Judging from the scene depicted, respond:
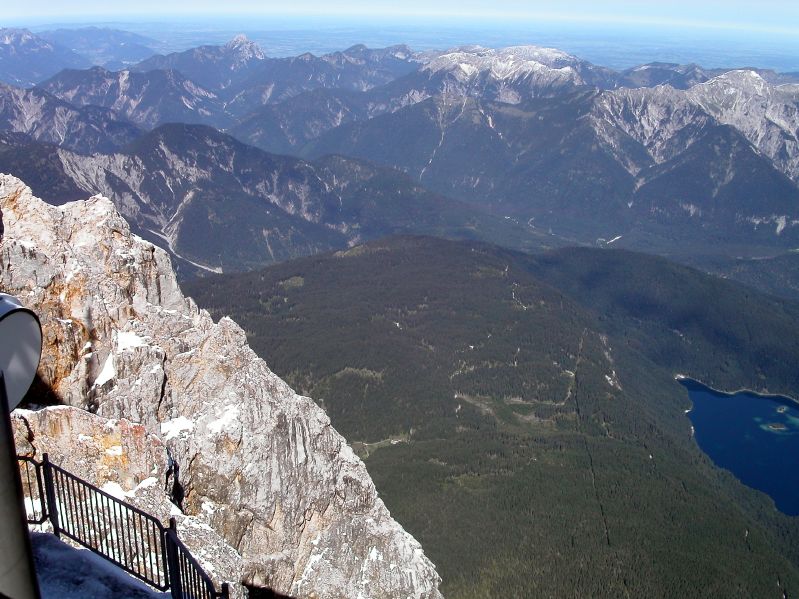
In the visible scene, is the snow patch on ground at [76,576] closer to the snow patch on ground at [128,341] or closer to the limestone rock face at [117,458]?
the limestone rock face at [117,458]

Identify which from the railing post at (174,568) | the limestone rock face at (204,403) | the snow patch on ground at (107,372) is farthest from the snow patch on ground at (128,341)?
the railing post at (174,568)

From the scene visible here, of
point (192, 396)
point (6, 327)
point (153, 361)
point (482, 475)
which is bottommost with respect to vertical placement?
point (482, 475)

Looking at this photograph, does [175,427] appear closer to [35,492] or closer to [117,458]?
[117,458]

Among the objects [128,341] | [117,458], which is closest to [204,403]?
[128,341]

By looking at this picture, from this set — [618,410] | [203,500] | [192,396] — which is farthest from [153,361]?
[618,410]

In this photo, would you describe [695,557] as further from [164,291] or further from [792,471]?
[164,291]

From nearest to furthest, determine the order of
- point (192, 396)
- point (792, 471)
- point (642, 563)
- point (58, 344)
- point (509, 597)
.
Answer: point (58, 344)
point (192, 396)
point (509, 597)
point (642, 563)
point (792, 471)

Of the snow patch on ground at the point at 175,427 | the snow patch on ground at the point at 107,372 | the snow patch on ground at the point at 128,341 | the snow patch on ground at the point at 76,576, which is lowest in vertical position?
the snow patch on ground at the point at 175,427

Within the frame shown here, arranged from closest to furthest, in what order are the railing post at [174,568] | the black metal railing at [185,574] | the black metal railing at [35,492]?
the black metal railing at [185,574] → the railing post at [174,568] → the black metal railing at [35,492]
